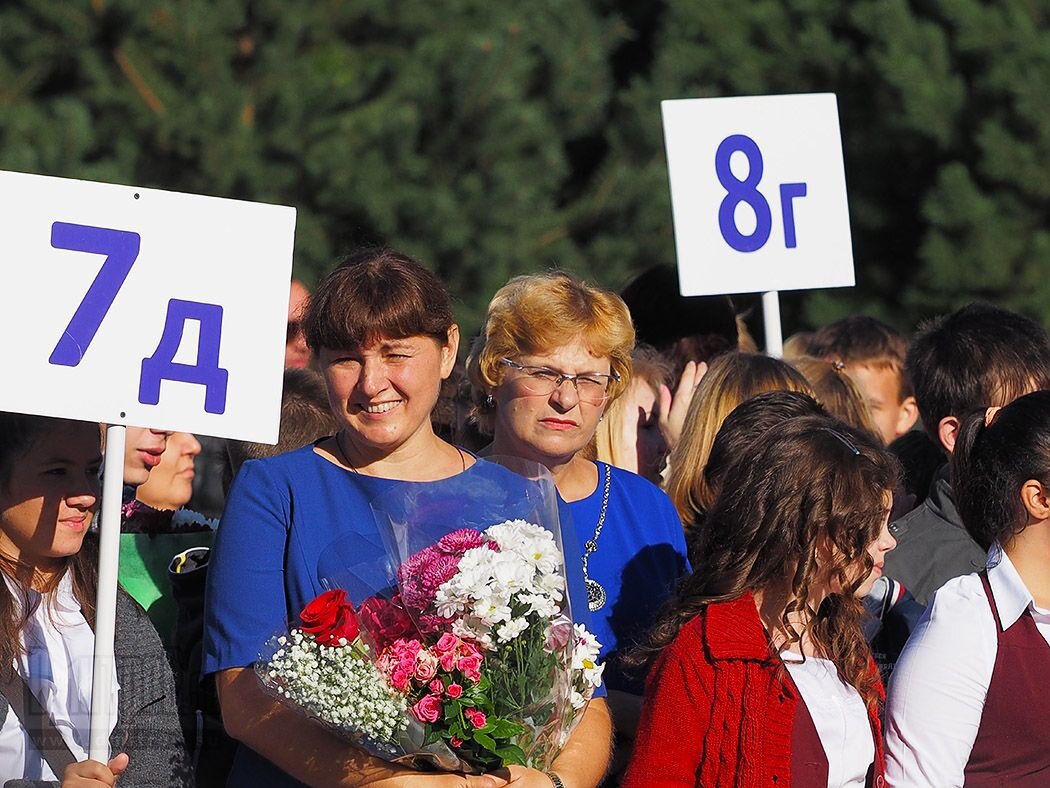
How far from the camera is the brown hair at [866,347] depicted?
6059 millimetres

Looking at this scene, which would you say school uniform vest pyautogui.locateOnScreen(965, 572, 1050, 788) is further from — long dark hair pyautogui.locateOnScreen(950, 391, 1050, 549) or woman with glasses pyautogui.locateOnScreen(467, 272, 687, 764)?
woman with glasses pyautogui.locateOnScreen(467, 272, 687, 764)

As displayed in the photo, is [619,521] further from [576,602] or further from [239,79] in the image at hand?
[239,79]

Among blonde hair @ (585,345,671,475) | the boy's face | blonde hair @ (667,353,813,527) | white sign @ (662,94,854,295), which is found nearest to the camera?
blonde hair @ (667,353,813,527)

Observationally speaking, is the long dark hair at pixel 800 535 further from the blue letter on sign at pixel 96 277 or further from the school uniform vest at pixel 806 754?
the blue letter on sign at pixel 96 277

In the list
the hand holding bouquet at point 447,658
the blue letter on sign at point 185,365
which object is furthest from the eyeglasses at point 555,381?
the hand holding bouquet at point 447,658

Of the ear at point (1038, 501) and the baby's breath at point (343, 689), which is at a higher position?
the ear at point (1038, 501)

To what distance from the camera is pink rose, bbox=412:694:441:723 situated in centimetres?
276

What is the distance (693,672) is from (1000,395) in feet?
4.75

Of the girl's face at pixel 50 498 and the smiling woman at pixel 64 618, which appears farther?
the girl's face at pixel 50 498

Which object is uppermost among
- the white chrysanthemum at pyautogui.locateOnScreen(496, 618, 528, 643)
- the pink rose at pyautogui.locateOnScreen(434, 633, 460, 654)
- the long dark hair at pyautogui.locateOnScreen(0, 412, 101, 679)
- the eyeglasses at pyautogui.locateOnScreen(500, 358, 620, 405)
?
the eyeglasses at pyautogui.locateOnScreen(500, 358, 620, 405)

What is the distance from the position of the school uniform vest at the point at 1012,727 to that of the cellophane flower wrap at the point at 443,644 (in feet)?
2.70

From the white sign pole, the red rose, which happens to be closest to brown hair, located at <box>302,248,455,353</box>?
the red rose

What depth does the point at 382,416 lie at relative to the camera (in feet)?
10.9

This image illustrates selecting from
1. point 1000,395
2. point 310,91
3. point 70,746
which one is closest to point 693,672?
point 70,746
